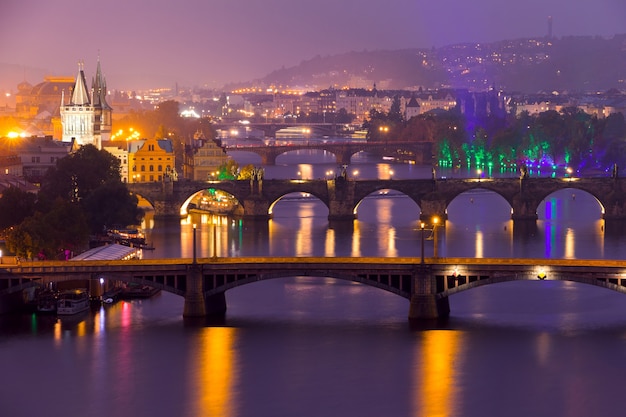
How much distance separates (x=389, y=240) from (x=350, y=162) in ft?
172

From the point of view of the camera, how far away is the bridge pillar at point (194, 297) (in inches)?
1898

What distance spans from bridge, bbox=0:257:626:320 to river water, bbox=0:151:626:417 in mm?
871

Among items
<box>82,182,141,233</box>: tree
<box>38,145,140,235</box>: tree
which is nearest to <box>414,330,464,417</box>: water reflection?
<box>38,145,140,235</box>: tree

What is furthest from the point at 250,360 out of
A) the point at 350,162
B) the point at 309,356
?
the point at 350,162

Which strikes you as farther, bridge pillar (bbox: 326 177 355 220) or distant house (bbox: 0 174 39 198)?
bridge pillar (bbox: 326 177 355 220)

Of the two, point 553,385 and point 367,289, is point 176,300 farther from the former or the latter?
point 553,385

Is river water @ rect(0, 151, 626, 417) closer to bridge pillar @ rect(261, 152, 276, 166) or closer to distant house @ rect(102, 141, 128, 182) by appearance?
distant house @ rect(102, 141, 128, 182)

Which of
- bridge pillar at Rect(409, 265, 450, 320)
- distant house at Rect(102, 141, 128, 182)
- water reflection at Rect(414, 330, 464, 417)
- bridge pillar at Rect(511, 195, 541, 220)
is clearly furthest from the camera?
distant house at Rect(102, 141, 128, 182)

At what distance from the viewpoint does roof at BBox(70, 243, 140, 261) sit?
2097 inches

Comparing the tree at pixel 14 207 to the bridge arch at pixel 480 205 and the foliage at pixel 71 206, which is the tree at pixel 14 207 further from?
the bridge arch at pixel 480 205

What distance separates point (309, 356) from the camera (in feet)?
144

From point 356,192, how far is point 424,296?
3243cm

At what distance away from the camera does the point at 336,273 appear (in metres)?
48.1

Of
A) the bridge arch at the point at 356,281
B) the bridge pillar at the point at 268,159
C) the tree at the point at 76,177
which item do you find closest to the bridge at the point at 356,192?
the tree at the point at 76,177
